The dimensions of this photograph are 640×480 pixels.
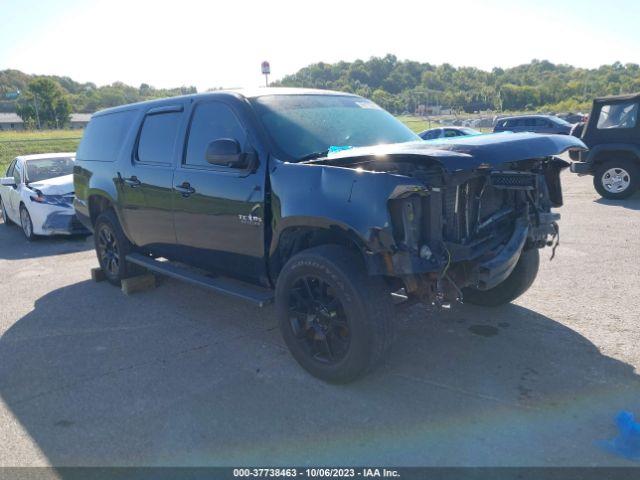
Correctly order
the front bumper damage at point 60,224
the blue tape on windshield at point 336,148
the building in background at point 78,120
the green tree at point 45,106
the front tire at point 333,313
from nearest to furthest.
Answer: the front tire at point 333,313 < the blue tape on windshield at point 336,148 < the front bumper damage at point 60,224 < the green tree at point 45,106 < the building in background at point 78,120

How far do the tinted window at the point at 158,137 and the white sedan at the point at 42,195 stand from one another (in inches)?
169

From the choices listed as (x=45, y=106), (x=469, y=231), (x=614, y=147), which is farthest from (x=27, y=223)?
(x=45, y=106)

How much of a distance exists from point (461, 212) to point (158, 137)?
→ 10.1 ft

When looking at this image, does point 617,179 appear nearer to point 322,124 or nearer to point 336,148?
point 322,124

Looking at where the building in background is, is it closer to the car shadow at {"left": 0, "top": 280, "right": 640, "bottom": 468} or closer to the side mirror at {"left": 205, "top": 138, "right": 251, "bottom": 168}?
the car shadow at {"left": 0, "top": 280, "right": 640, "bottom": 468}

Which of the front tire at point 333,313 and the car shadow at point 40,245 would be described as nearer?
the front tire at point 333,313

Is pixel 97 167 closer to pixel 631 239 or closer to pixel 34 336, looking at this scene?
pixel 34 336

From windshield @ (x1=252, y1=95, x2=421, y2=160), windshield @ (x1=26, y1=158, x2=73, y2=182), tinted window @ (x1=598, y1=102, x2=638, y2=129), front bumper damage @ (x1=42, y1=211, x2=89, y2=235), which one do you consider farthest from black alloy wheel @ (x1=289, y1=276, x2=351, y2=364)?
tinted window @ (x1=598, y1=102, x2=638, y2=129)

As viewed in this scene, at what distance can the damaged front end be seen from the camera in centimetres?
315

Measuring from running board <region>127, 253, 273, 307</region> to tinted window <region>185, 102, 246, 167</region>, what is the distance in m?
0.99

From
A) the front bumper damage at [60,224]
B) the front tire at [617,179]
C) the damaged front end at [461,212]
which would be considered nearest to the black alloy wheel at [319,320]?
the damaged front end at [461,212]

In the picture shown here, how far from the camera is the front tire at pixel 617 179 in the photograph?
A: 10.5 metres

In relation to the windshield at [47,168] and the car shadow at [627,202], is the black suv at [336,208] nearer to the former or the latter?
the windshield at [47,168]

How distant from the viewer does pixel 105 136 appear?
242 inches
